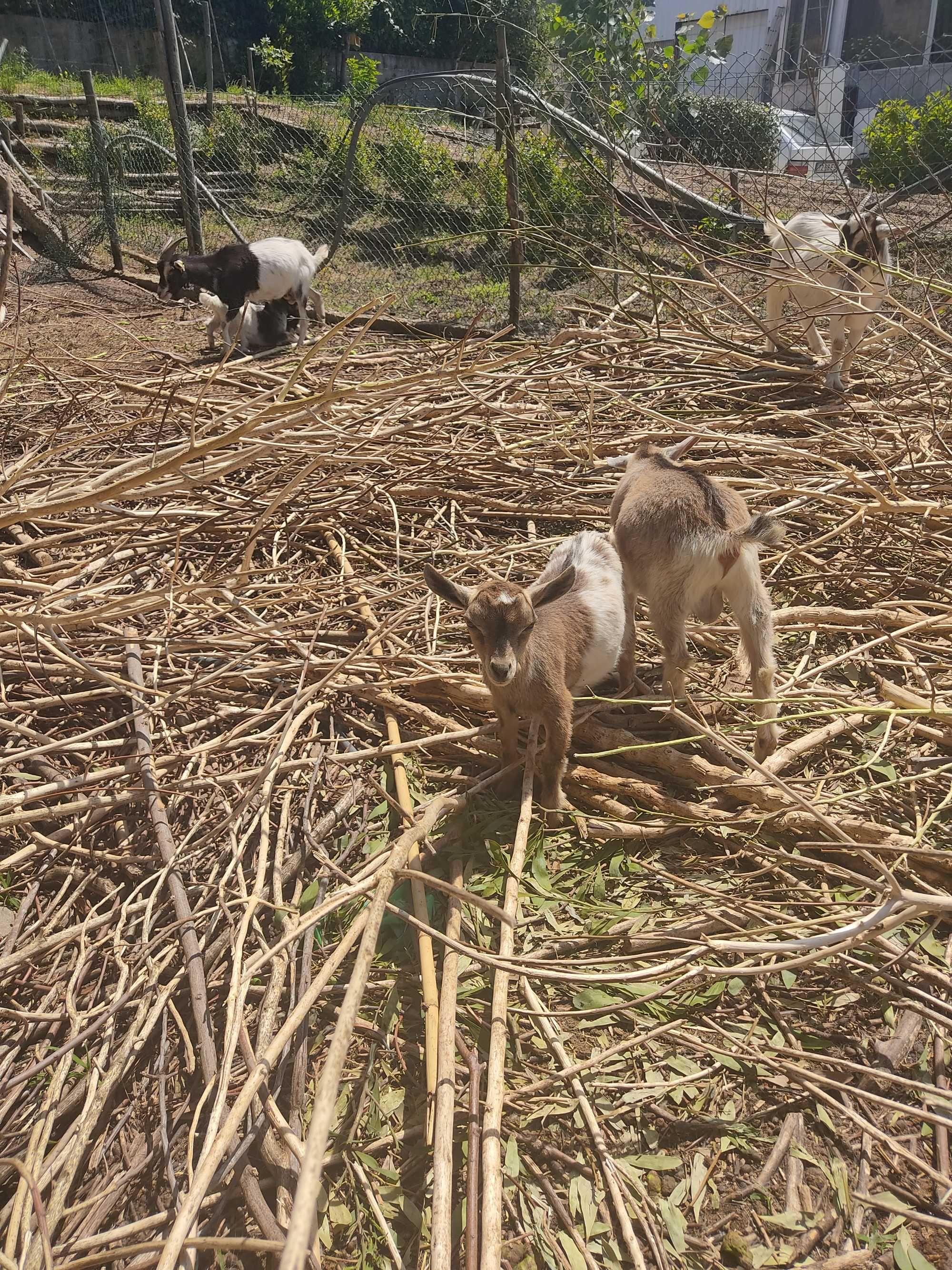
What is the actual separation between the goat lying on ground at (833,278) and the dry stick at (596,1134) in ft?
13.2

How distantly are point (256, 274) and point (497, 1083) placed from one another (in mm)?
9081

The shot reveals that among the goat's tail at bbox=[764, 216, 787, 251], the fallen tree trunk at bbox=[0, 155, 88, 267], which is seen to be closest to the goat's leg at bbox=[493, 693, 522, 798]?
the goat's tail at bbox=[764, 216, 787, 251]

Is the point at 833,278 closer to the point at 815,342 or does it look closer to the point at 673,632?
the point at 815,342

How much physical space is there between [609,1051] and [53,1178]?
124cm

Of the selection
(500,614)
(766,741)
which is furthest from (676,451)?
(500,614)

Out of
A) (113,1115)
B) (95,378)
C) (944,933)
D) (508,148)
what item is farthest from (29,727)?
(508,148)

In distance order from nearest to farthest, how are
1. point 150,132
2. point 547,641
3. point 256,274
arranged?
1. point 547,641
2. point 256,274
3. point 150,132

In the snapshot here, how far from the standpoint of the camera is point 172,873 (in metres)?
2.46

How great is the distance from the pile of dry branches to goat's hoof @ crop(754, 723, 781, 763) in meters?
0.09

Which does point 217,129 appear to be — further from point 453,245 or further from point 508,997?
point 508,997

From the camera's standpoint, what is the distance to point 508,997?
2.35 m

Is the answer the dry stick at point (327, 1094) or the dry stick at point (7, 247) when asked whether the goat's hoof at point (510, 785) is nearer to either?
the dry stick at point (327, 1094)

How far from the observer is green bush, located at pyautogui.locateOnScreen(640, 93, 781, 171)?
1082 centimetres

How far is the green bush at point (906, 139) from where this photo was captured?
8.48m
